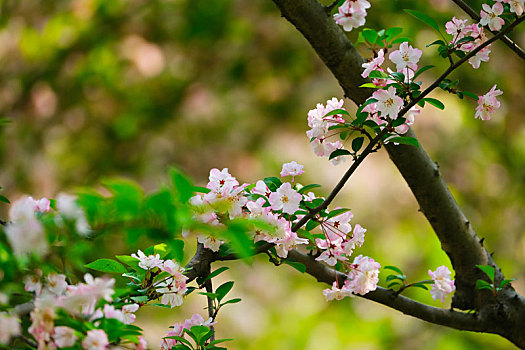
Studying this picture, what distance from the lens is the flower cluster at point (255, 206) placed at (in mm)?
642

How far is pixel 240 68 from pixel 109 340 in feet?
7.71

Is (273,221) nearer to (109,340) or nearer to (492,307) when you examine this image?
(109,340)

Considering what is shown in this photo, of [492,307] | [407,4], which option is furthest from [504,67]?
[492,307]

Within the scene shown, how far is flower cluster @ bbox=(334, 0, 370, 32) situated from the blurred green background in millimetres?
1618

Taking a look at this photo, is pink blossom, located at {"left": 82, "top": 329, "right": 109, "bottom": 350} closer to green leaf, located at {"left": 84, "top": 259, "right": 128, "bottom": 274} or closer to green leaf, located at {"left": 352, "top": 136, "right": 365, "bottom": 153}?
green leaf, located at {"left": 84, "top": 259, "right": 128, "bottom": 274}

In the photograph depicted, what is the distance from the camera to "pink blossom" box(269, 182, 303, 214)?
0.65 metres

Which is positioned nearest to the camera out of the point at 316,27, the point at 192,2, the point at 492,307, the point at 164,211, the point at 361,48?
the point at 164,211

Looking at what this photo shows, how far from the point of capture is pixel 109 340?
1.61 feet

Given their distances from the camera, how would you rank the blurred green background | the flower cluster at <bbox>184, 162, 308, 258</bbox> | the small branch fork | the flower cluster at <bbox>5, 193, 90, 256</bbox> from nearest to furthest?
the flower cluster at <bbox>5, 193, 90, 256</bbox> < the flower cluster at <bbox>184, 162, 308, 258</bbox> < the small branch fork < the blurred green background

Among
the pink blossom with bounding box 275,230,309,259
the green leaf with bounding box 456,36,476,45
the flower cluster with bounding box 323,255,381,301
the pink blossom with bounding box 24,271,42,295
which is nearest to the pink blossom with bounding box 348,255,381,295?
the flower cluster with bounding box 323,255,381,301

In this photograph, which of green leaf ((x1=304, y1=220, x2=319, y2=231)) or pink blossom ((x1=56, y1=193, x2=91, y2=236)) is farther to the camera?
green leaf ((x1=304, y1=220, x2=319, y2=231))

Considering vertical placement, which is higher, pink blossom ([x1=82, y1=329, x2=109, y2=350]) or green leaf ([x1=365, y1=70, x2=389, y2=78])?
green leaf ([x1=365, y1=70, x2=389, y2=78])

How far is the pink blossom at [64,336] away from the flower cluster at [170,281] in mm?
210

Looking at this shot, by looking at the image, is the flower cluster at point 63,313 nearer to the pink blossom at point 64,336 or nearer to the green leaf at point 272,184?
the pink blossom at point 64,336
